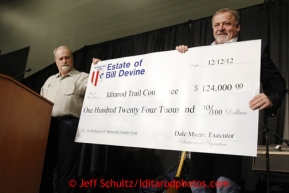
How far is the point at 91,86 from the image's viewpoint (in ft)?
5.67

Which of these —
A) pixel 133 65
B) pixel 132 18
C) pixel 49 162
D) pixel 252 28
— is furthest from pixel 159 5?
pixel 49 162

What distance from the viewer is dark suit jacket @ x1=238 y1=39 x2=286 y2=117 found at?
1.13 meters

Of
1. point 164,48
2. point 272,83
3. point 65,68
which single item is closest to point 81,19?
point 164,48

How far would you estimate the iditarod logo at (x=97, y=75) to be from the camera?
1.72m

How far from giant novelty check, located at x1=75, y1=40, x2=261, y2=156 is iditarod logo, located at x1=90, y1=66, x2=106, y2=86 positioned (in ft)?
0.03

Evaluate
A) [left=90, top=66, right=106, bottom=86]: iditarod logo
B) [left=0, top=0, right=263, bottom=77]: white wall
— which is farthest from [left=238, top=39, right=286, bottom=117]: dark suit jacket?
[left=0, top=0, right=263, bottom=77]: white wall

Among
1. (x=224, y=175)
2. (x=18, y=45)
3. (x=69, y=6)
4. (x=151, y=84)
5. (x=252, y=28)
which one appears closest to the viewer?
(x=224, y=175)

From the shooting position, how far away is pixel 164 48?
140 inches

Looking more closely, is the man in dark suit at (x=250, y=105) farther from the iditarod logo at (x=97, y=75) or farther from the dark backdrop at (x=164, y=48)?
the dark backdrop at (x=164, y=48)

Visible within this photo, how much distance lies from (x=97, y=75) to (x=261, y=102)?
1.10 meters

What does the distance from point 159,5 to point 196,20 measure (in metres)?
0.54

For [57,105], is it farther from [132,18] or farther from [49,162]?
[132,18]

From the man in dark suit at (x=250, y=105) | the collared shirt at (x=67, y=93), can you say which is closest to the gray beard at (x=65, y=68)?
the collared shirt at (x=67, y=93)

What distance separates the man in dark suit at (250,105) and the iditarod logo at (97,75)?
82 cm
